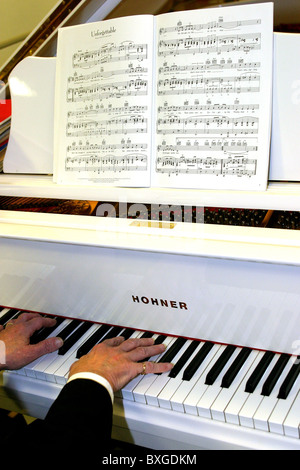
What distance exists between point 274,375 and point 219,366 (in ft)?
0.60

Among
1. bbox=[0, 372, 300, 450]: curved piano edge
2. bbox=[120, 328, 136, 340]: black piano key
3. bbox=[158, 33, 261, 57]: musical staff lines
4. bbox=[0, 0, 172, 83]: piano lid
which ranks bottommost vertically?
bbox=[0, 372, 300, 450]: curved piano edge

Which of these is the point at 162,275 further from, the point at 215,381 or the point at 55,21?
the point at 55,21

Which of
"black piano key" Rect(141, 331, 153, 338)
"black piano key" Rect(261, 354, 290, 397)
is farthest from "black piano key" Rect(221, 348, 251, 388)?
"black piano key" Rect(141, 331, 153, 338)

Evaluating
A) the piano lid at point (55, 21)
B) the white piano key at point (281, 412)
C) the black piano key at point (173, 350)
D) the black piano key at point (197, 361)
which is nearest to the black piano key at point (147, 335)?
the black piano key at point (173, 350)

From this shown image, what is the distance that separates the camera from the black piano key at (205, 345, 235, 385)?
164 cm

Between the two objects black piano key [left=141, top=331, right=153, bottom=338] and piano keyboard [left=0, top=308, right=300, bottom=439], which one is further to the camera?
black piano key [left=141, top=331, right=153, bottom=338]

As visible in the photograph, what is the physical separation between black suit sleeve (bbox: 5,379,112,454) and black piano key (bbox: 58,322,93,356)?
1.12 feet

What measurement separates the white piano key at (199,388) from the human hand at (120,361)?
11 cm

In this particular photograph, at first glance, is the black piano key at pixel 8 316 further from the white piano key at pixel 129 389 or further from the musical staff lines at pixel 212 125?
the musical staff lines at pixel 212 125

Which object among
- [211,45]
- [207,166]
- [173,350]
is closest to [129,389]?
[173,350]

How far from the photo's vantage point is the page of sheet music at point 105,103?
1.89 metres

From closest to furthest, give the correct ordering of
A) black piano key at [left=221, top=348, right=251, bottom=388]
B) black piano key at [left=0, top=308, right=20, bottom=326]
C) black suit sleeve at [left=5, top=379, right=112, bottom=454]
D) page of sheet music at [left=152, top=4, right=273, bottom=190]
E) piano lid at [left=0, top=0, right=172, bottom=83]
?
black suit sleeve at [left=5, top=379, right=112, bottom=454] < black piano key at [left=221, top=348, right=251, bottom=388] < page of sheet music at [left=152, top=4, right=273, bottom=190] < black piano key at [left=0, top=308, right=20, bottom=326] < piano lid at [left=0, top=0, right=172, bottom=83]

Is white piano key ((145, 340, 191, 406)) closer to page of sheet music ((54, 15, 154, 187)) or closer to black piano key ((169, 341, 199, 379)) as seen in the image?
black piano key ((169, 341, 199, 379))
